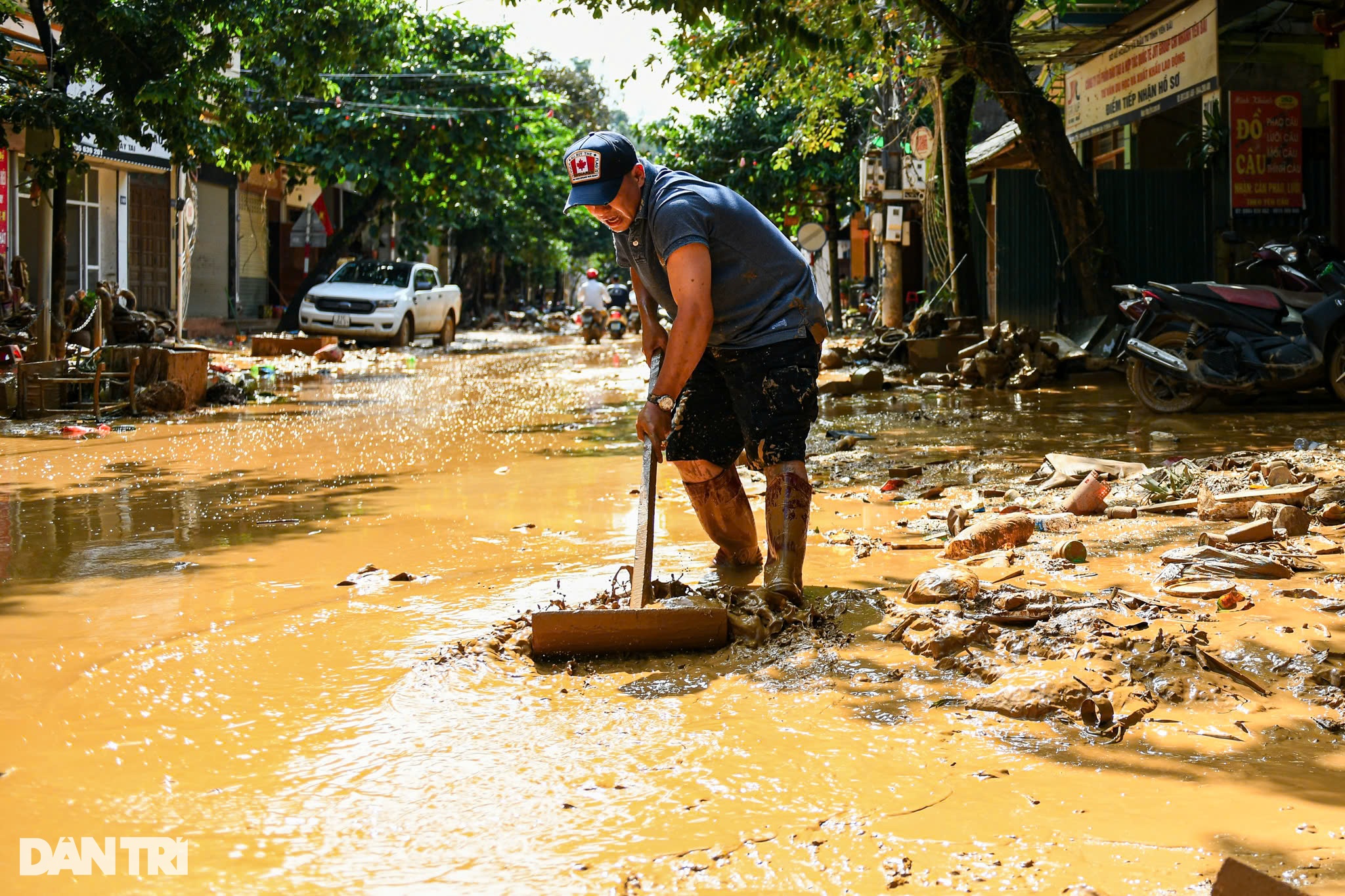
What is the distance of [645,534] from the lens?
11.7 ft

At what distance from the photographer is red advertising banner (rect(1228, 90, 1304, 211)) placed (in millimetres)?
12203

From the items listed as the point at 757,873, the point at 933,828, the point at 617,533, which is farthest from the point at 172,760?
the point at 617,533

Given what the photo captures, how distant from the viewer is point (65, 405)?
10.2 meters

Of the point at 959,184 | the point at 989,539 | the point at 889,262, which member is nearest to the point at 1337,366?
the point at 989,539

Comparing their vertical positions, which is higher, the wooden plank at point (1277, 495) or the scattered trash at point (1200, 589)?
the wooden plank at point (1277, 495)

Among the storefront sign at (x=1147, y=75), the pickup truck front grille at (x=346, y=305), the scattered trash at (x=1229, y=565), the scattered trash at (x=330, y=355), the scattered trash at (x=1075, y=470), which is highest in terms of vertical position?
the storefront sign at (x=1147, y=75)

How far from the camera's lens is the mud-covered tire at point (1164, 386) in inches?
347

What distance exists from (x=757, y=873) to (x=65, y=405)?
9.72 metres

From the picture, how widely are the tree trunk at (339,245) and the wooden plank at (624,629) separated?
21.2m

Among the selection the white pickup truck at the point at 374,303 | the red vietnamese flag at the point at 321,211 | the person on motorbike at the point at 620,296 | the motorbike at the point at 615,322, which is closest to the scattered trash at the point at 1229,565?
the white pickup truck at the point at 374,303

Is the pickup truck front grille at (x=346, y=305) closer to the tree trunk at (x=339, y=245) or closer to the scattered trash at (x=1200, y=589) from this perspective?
the tree trunk at (x=339, y=245)

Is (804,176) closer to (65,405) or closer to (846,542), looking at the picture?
(65,405)

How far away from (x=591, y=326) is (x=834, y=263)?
5595 mm

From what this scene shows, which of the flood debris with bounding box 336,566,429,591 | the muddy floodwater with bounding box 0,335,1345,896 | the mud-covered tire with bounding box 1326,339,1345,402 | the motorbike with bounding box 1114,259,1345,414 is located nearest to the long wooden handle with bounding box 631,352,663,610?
the muddy floodwater with bounding box 0,335,1345,896
